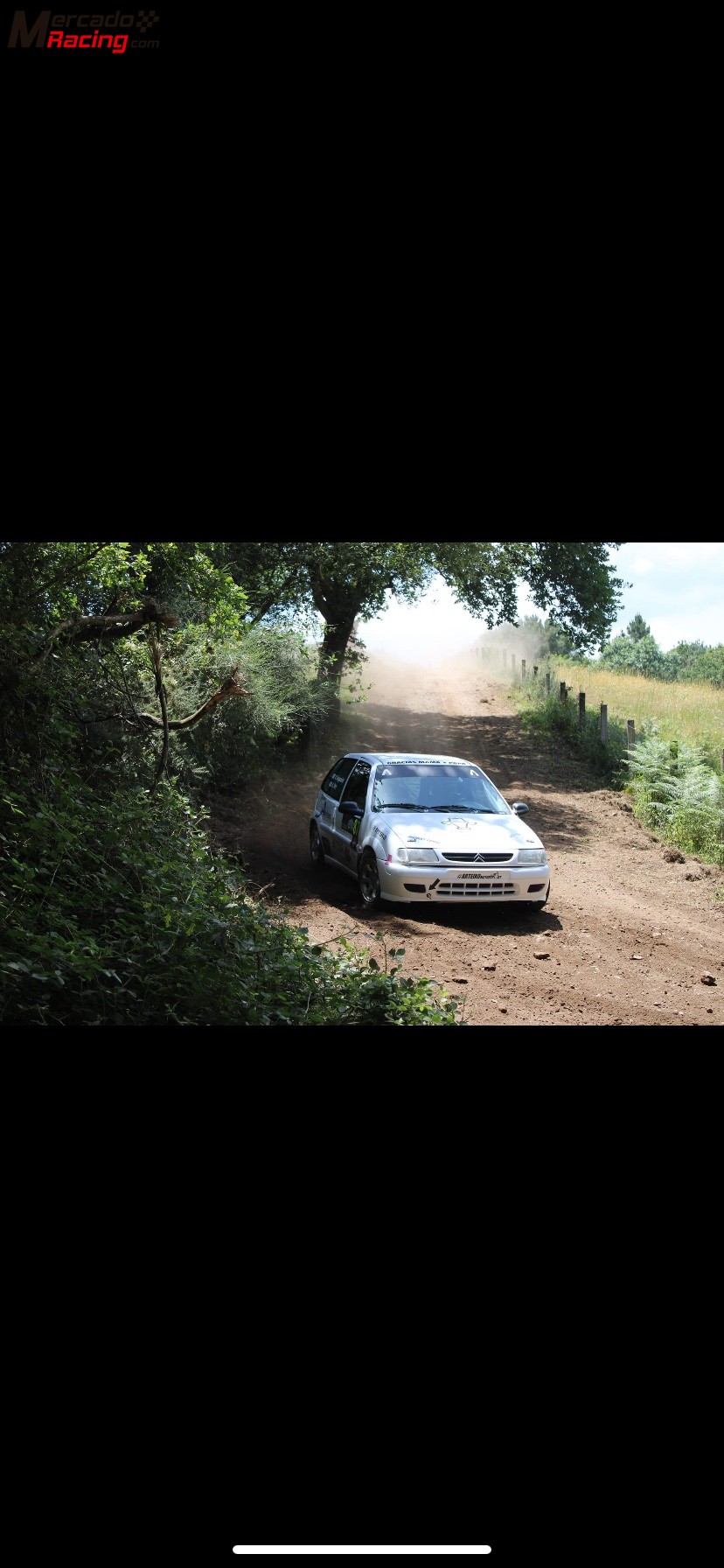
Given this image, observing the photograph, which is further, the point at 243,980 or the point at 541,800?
the point at 541,800

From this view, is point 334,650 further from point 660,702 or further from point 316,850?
point 660,702

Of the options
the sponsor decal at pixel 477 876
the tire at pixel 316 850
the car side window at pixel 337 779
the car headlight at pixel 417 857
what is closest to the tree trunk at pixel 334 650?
the car side window at pixel 337 779

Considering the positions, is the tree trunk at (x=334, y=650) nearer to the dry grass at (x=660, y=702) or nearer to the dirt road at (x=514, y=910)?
the dirt road at (x=514, y=910)

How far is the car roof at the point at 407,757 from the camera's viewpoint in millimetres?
4684

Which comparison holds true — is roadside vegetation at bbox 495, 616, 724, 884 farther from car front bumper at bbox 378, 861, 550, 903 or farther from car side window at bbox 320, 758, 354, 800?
car side window at bbox 320, 758, 354, 800

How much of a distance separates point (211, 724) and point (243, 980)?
69.2 inches

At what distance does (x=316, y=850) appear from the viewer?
4699 millimetres

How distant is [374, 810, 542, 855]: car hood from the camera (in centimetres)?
430

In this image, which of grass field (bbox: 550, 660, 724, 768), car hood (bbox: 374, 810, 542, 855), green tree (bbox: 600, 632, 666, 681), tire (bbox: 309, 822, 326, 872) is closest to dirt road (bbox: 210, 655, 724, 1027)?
tire (bbox: 309, 822, 326, 872)

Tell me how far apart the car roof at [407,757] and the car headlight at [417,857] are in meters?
0.49
